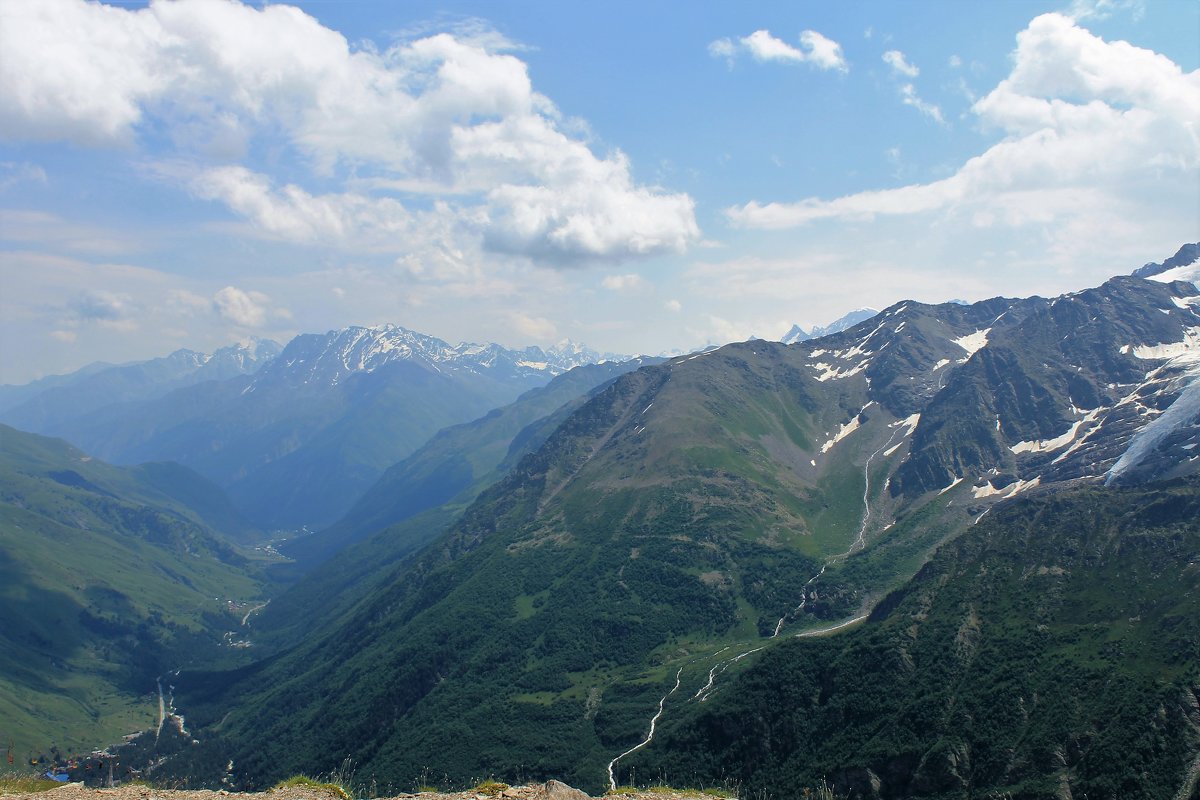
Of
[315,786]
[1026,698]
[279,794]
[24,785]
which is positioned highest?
[24,785]

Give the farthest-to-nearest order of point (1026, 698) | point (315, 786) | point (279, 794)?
point (1026, 698), point (315, 786), point (279, 794)

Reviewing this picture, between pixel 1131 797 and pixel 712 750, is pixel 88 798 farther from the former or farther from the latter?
pixel 712 750

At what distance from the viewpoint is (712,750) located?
7849 inches

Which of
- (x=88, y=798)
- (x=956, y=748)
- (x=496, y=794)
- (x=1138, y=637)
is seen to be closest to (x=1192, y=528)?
(x=1138, y=637)

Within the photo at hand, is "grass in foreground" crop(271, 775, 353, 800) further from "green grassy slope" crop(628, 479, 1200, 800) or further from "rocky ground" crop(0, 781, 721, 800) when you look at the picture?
"green grassy slope" crop(628, 479, 1200, 800)

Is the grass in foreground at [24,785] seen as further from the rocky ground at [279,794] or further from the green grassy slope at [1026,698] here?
the green grassy slope at [1026,698]

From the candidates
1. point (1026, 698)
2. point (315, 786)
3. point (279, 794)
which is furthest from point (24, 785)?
point (1026, 698)

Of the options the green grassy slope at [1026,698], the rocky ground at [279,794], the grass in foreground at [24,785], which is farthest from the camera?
the green grassy slope at [1026,698]

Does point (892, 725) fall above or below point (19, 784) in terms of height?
below

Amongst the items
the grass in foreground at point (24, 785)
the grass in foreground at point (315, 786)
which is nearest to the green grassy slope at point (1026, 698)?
the grass in foreground at point (315, 786)

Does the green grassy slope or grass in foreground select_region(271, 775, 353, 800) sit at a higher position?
grass in foreground select_region(271, 775, 353, 800)

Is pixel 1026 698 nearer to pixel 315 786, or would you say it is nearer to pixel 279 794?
pixel 315 786

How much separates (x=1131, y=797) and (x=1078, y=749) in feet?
49.8

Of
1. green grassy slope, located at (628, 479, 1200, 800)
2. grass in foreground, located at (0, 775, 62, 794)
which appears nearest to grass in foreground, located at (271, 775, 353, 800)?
grass in foreground, located at (0, 775, 62, 794)
